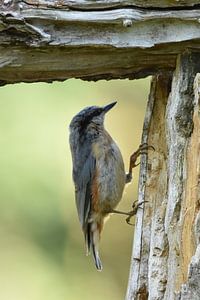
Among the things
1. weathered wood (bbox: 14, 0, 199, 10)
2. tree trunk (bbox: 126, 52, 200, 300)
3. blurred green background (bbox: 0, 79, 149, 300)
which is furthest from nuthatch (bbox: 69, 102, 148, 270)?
weathered wood (bbox: 14, 0, 199, 10)

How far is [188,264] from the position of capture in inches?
126

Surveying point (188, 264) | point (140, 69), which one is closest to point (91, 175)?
point (140, 69)

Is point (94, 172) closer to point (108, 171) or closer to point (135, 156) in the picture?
point (108, 171)

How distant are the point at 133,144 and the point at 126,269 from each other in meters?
0.88

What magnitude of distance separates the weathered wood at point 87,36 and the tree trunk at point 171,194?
0.13 meters

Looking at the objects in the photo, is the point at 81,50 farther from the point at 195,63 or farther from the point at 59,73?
the point at 195,63

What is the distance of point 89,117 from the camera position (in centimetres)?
489

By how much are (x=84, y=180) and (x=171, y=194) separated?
1.46 meters

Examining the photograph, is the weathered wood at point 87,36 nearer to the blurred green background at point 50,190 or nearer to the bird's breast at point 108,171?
the bird's breast at point 108,171

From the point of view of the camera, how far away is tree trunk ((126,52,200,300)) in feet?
10.6

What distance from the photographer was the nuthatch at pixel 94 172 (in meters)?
4.80

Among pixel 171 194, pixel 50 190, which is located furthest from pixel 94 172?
pixel 171 194

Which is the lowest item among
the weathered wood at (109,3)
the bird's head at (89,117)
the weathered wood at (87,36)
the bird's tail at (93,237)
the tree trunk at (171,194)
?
the bird's tail at (93,237)

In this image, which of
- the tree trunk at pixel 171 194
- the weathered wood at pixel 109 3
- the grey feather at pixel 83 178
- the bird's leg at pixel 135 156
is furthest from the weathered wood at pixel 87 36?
the grey feather at pixel 83 178
